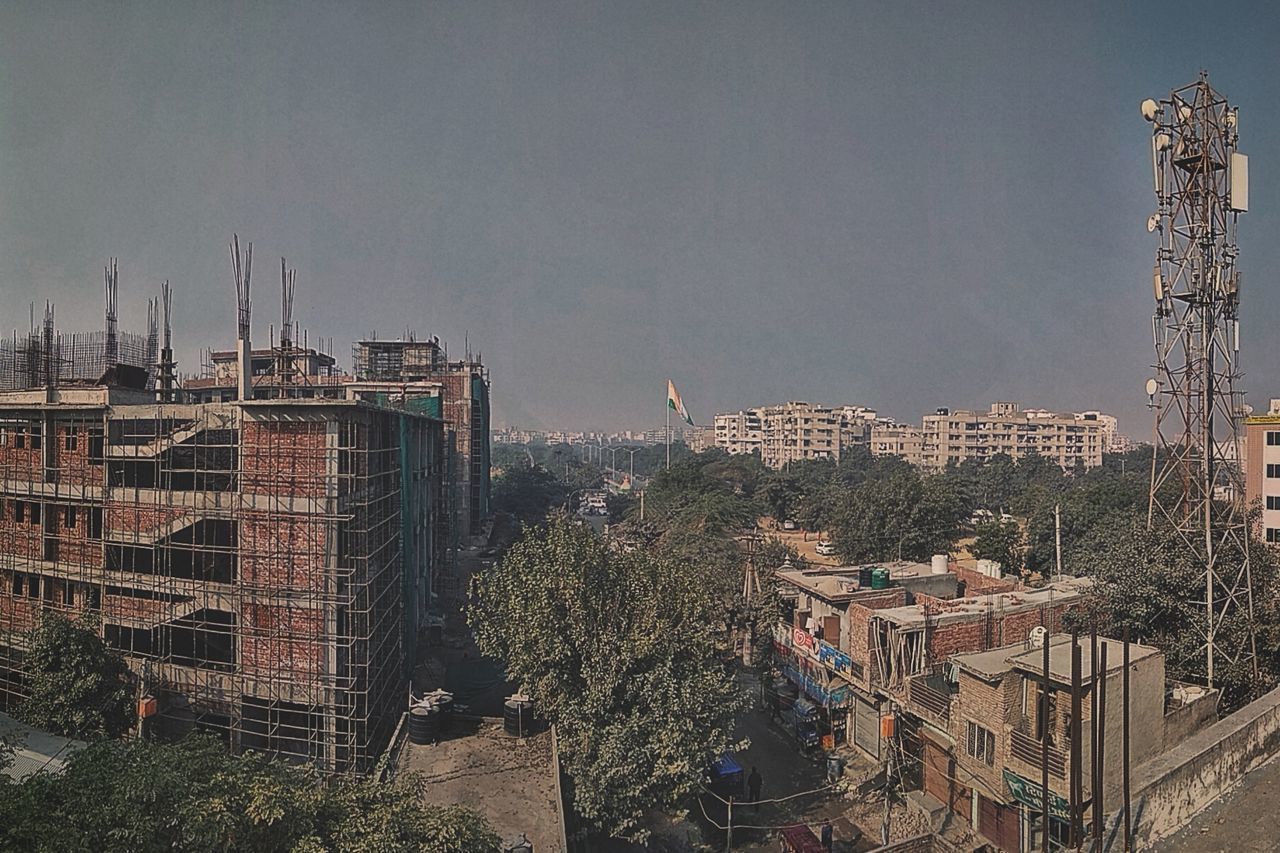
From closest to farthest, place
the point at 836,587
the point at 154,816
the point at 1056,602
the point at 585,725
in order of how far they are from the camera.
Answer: the point at 154,816 → the point at 585,725 → the point at 1056,602 → the point at 836,587

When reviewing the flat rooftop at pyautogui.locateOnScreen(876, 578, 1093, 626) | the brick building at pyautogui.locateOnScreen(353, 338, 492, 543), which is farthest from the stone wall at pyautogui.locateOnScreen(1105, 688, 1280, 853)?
the brick building at pyautogui.locateOnScreen(353, 338, 492, 543)

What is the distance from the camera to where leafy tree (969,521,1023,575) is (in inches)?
1255

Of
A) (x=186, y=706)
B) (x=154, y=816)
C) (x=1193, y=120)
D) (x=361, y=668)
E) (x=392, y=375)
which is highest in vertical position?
(x=1193, y=120)

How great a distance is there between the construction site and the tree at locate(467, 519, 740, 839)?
298 centimetres

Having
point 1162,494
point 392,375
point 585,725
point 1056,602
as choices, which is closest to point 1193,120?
point 1056,602

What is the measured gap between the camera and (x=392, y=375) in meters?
40.6

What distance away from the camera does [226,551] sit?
1416 centimetres

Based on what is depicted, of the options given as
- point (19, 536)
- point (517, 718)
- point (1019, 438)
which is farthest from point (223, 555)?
point (1019, 438)

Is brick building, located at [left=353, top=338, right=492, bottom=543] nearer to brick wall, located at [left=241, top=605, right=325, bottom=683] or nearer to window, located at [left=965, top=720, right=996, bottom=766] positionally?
brick wall, located at [left=241, top=605, right=325, bottom=683]

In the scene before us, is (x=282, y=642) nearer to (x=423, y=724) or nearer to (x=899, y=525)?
(x=423, y=724)

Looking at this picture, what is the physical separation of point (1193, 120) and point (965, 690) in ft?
39.9

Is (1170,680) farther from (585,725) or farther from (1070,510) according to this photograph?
(1070,510)

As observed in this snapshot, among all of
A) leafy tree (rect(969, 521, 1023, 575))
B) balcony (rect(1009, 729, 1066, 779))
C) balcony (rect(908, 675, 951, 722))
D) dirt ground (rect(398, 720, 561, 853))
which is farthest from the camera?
leafy tree (rect(969, 521, 1023, 575))

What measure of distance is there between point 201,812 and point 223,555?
10199 mm
